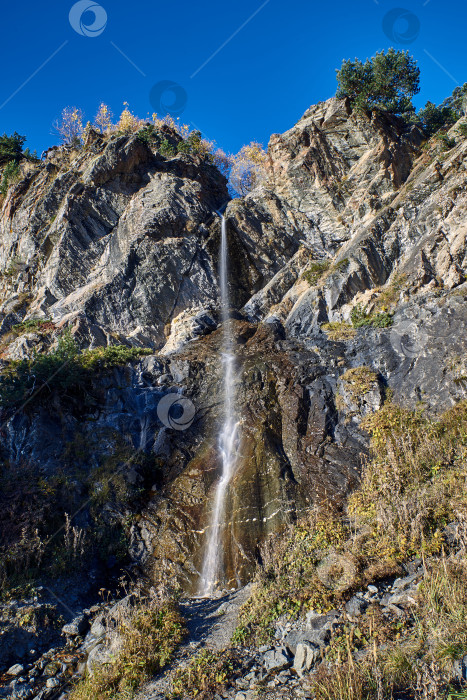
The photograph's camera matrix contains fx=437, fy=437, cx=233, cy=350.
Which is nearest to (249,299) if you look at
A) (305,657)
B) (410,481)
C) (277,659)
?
(410,481)

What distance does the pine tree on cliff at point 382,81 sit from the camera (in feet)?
99.2

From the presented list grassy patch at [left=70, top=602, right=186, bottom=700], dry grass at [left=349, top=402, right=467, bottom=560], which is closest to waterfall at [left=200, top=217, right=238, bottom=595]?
grassy patch at [left=70, top=602, right=186, bottom=700]

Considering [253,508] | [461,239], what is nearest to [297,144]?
[461,239]

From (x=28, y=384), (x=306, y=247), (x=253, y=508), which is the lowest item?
(x=253, y=508)

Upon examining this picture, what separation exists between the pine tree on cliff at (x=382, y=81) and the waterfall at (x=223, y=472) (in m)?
20.4

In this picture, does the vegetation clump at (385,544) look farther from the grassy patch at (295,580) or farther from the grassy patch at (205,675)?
the grassy patch at (205,675)

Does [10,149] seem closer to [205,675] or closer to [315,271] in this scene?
[315,271]

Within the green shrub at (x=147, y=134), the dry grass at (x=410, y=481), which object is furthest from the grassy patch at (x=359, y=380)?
the green shrub at (x=147, y=134)

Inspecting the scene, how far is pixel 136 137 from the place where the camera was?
3106 cm

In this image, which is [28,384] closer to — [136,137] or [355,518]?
[355,518]

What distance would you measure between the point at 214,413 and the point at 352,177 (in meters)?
20.3

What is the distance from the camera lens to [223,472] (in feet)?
46.1

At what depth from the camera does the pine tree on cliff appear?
30.2m

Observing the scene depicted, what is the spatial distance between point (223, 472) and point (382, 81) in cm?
2971
